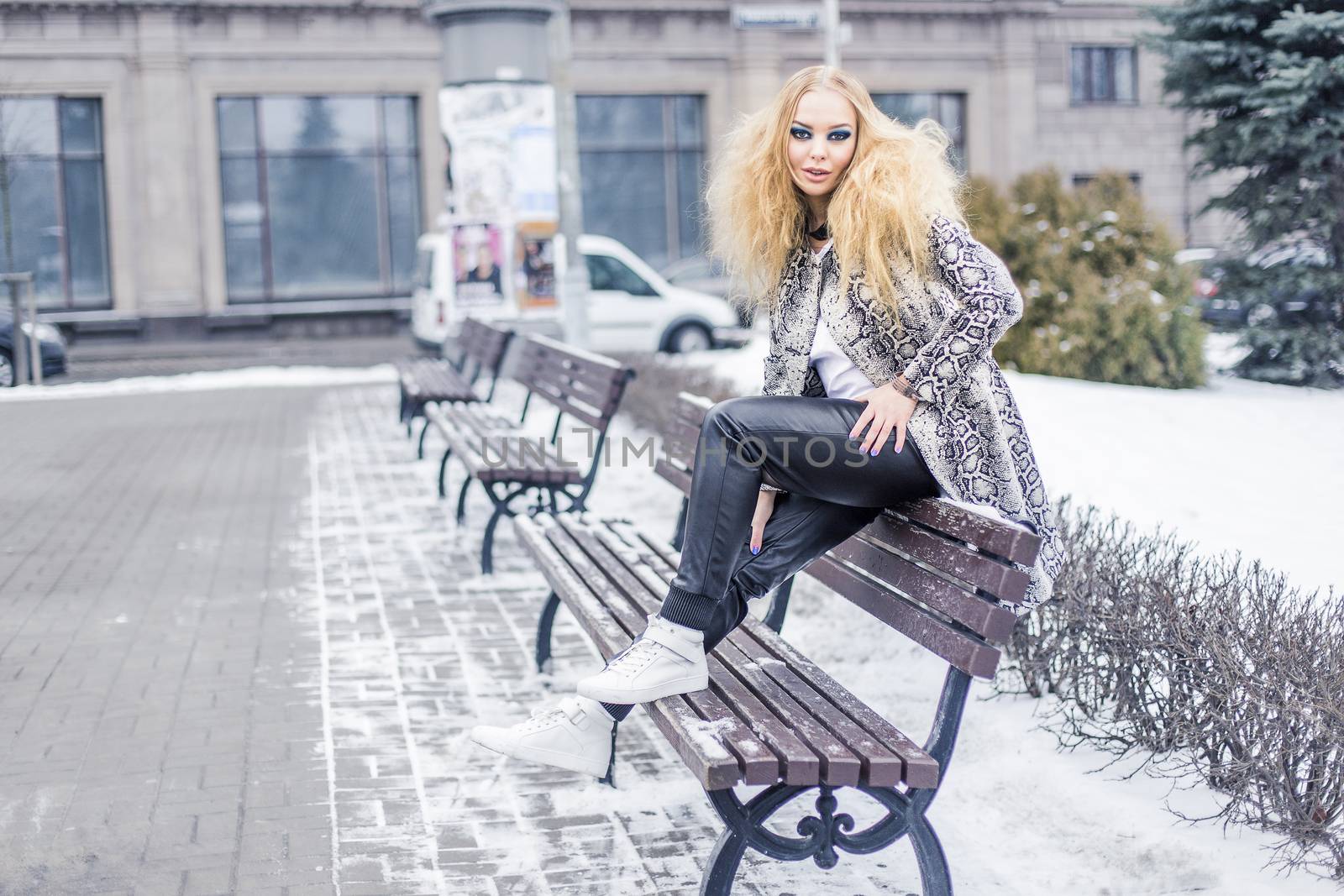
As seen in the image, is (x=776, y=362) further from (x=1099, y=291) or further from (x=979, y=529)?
(x=1099, y=291)

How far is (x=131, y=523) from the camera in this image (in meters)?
8.12

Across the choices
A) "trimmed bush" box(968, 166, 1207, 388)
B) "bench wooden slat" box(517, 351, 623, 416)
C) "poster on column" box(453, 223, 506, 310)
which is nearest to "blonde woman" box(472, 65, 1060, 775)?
"bench wooden slat" box(517, 351, 623, 416)

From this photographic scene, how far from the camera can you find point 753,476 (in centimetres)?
348

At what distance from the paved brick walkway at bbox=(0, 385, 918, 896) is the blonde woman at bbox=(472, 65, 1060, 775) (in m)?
0.42

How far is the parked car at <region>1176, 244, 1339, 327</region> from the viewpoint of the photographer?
11430 millimetres

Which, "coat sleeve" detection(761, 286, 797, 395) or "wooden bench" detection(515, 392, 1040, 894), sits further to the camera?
"coat sleeve" detection(761, 286, 797, 395)

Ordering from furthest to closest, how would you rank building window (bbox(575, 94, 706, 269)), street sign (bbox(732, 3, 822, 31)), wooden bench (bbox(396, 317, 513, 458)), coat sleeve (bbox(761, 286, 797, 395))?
building window (bbox(575, 94, 706, 269)) < street sign (bbox(732, 3, 822, 31)) < wooden bench (bbox(396, 317, 513, 458)) < coat sleeve (bbox(761, 286, 797, 395))

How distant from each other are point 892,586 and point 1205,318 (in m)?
18.4

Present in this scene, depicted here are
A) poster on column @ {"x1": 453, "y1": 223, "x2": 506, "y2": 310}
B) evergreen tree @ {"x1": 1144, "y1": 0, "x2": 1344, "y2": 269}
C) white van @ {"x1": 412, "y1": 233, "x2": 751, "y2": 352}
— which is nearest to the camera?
evergreen tree @ {"x1": 1144, "y1": 0, "x2": 1344, "y2": 269}

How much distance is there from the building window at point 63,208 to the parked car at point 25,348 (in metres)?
8.02

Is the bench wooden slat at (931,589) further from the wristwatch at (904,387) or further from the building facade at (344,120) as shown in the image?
the building facade at (344,120)

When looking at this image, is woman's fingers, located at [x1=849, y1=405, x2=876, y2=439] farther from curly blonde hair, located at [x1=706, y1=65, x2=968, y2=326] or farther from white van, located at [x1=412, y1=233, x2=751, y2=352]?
white van, located at [x1=412, y1=233, x2=751, y2=352]

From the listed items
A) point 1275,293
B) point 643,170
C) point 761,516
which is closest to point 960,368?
point 761,516

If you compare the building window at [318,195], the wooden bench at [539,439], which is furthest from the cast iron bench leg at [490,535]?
the building window at [318,195]
